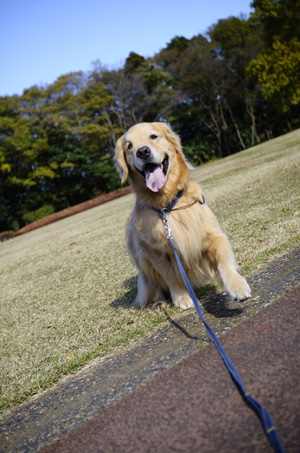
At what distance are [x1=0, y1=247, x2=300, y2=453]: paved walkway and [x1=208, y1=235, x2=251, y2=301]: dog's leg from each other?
194mm

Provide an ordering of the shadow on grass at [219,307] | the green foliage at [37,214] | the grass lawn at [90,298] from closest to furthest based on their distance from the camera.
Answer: the shadow on grass at [219,307] → the grass lawn at [90,298] → the green foliage at [37,214]

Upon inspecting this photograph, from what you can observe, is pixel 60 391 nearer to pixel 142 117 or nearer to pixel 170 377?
pixel 170 377

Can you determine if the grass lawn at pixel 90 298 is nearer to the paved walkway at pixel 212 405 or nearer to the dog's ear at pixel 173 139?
the paved walkway at pixel 212 405

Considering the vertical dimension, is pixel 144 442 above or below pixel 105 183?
below

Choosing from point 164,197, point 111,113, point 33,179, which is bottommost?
point 164,197

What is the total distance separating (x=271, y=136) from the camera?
3516 centimetres

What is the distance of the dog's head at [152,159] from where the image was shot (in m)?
3.20

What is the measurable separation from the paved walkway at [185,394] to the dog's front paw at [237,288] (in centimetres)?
17

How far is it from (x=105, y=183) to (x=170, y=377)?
111 feet

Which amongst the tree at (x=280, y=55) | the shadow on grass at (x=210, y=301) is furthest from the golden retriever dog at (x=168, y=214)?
the tree at (x=280, y=55)

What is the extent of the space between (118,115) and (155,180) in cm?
3165

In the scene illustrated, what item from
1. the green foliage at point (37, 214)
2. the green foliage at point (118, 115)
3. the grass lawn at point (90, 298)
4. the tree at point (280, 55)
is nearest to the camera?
the grass lawn at point (90, 298)

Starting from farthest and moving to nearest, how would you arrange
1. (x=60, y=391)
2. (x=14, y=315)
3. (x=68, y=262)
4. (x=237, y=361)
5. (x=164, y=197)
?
(x=68, y=262) < (x=14, y=315) < (x=164, y=197) < (x=60, y=391) < (x=237, y=361)

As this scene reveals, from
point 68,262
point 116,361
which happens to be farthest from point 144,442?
point 68,262
